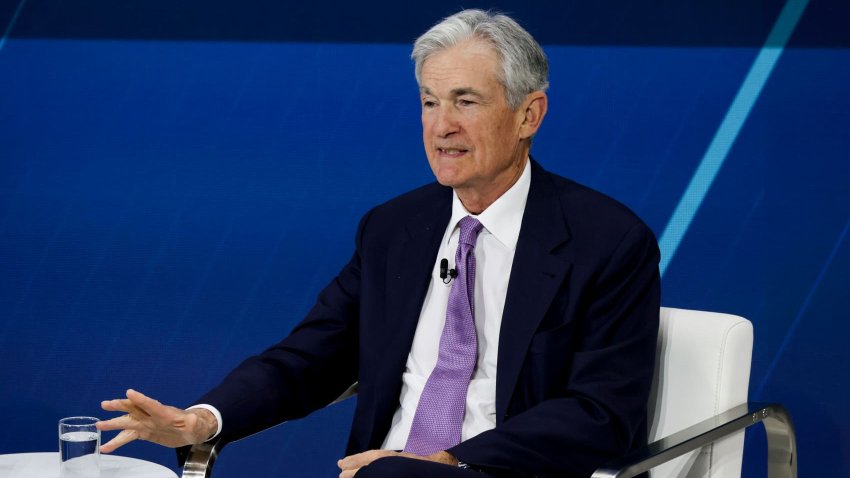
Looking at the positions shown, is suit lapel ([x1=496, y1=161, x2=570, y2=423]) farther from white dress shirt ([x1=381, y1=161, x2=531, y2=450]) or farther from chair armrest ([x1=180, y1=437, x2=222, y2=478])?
Answer: chair armrest ([x1=180, y1=437, x2=222, y2=478])

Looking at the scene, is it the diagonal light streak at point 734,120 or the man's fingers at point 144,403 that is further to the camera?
the diagonal light streak at point 734,120

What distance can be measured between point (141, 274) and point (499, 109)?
77.0 inches

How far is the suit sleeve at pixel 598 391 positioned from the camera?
2.25 m

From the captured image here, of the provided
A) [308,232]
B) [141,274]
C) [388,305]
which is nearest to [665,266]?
[308,232]

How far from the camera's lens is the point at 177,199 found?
400 cm

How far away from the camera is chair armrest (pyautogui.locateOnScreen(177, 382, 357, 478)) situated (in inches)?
92.9

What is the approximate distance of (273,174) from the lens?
156 inches

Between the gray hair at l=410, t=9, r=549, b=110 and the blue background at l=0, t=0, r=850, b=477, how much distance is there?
1.30m

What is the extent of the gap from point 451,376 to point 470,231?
316 mm

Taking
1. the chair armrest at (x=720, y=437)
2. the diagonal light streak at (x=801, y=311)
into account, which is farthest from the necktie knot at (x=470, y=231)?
the diagonal light streak at (x=801, y=311)

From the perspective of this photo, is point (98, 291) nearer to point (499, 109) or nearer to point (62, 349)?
point (62, 349)

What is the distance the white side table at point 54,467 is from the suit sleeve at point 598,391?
2.38 feet

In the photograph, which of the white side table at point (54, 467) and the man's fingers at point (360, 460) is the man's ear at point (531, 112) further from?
the white side table at point (54, 467)

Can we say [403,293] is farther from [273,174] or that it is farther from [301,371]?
[273,174]
